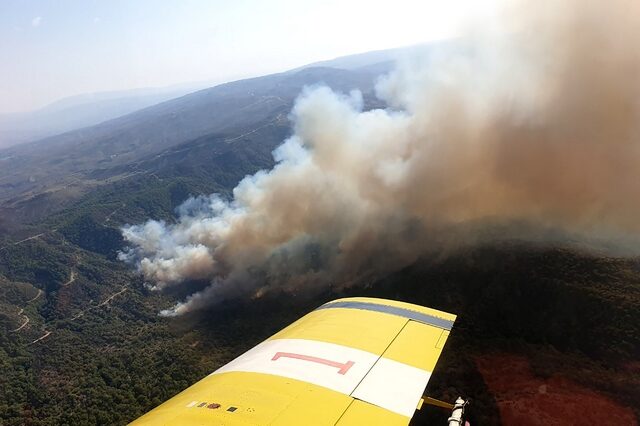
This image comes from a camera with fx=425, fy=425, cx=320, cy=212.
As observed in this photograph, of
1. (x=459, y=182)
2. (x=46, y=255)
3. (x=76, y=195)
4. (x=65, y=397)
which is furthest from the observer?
(x=76, y=195)

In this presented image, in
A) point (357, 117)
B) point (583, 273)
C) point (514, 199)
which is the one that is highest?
point (357, 117)

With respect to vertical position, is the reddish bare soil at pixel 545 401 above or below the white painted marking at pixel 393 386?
below

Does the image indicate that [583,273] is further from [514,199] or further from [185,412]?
[185,412]

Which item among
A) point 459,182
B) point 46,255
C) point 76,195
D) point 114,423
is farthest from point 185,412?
point 76,195

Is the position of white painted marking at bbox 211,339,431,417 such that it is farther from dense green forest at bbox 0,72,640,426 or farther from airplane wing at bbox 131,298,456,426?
dense green forest at bbox 0,72,640,426

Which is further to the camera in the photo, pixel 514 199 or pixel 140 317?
pixel 140 317

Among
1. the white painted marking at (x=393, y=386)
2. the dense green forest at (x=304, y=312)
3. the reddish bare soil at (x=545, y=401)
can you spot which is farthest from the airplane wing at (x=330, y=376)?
the reddish bare soil at (x=545, y=401)

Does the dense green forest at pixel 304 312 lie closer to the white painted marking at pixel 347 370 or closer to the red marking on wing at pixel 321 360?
the white painted marking at pixel 347 370
